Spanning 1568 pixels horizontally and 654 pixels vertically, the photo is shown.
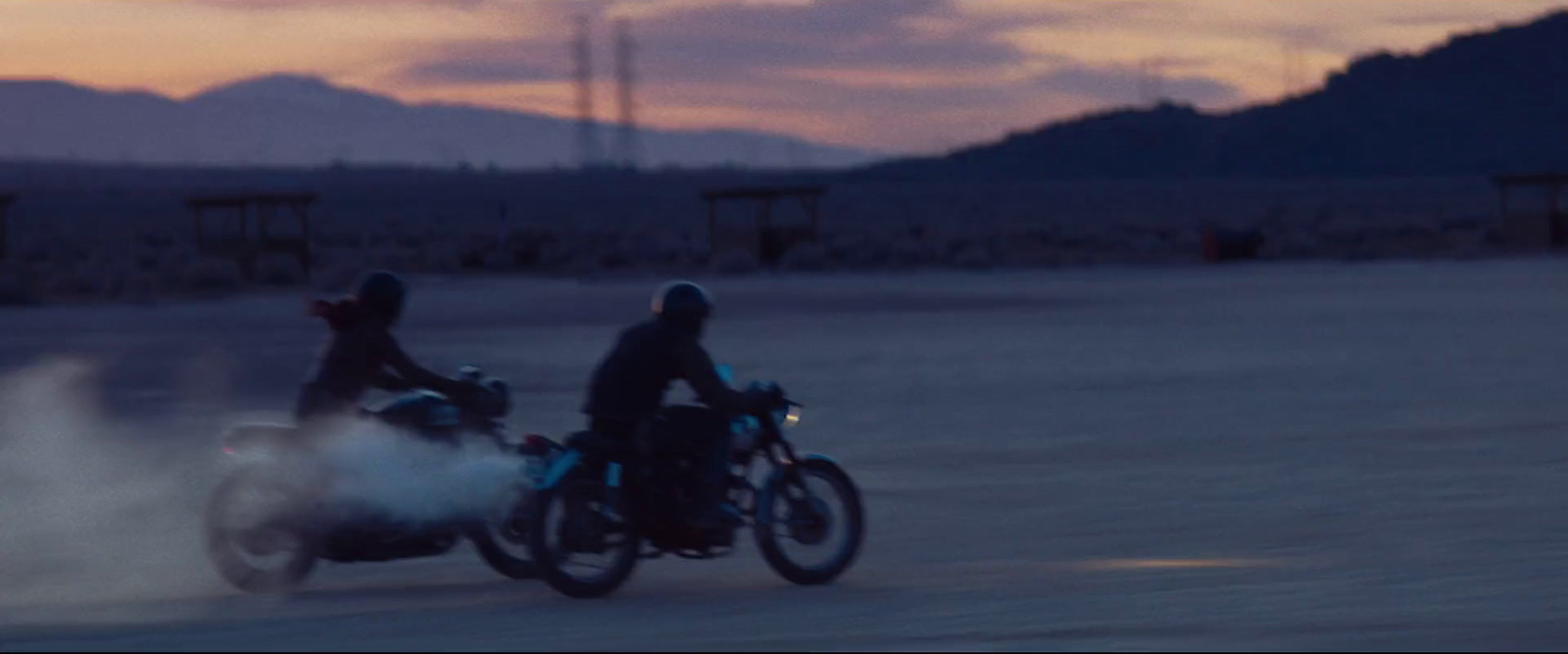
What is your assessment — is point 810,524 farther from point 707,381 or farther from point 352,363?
point 352,363

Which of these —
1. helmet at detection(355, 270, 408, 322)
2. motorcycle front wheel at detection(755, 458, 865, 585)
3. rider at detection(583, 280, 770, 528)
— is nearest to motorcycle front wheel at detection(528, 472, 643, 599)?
rider at detection(583, 280, 770, 528)

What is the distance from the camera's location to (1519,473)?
47.2 ft

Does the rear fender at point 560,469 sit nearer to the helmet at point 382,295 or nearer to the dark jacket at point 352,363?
the dark jacket at point 352,363

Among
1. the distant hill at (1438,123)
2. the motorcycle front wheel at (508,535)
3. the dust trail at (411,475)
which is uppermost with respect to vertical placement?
the distant hill at (1438,123)

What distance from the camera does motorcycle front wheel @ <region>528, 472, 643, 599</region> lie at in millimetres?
9680

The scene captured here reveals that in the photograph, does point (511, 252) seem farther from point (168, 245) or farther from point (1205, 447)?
point (1205, 447)

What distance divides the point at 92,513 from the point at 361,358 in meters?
3.62

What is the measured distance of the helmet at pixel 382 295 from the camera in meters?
10.3

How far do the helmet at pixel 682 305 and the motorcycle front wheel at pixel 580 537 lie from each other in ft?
2.48

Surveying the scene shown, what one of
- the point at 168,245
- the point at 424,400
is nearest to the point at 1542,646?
the point at 424,400

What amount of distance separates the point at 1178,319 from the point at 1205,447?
17.2m

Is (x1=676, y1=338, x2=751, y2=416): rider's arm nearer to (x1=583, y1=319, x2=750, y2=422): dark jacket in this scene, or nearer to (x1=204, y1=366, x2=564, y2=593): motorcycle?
(x1=583, y1=319, x2=750, y2=422): dark jacket

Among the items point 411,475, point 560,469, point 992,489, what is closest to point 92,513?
point 411,475

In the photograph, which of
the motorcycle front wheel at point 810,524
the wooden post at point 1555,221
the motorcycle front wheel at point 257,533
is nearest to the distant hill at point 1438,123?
the wooden post at point 1555,221
